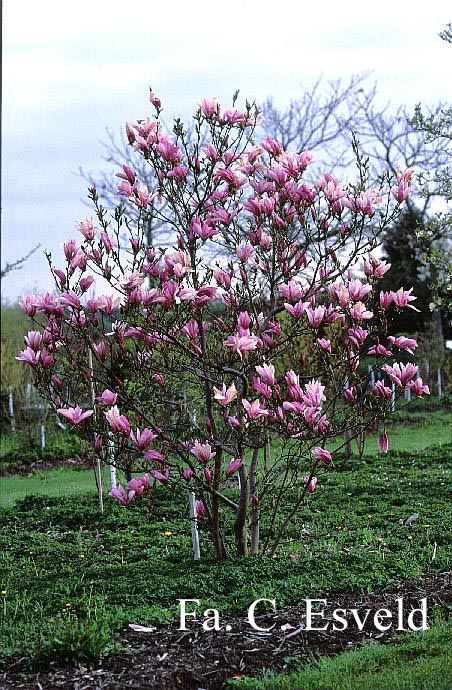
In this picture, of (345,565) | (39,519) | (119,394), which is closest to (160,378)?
(119,394)

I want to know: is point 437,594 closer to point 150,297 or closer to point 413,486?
point 150,297

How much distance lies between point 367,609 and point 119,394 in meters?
1.55

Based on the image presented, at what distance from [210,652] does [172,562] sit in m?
1.36

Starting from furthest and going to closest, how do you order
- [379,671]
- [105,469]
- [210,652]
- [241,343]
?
[105,469]
[241,343]
[210,652]
[379,671]

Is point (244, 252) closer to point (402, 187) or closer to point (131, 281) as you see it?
point (131, 281)

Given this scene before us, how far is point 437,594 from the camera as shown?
453 centimetres

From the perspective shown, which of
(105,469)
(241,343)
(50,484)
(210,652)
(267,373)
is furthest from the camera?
(105,469)

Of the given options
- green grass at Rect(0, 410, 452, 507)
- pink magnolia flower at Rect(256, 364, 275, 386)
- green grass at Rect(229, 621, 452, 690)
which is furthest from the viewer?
green grass at Rect(0, 410, 452, 507)

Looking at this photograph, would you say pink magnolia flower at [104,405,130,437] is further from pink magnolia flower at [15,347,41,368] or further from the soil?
the soil

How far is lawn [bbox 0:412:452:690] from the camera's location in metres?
3.88

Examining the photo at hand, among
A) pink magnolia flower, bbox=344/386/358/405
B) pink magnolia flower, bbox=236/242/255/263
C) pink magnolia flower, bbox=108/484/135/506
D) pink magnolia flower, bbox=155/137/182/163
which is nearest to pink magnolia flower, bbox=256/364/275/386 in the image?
pink magnolia flower, bbox=344/386/358/405

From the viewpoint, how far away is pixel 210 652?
A: 12.3ft

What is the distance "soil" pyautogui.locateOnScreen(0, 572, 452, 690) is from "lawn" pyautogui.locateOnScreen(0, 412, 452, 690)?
10 cm

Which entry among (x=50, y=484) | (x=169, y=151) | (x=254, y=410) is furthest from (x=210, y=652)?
(x=50, y=484)
